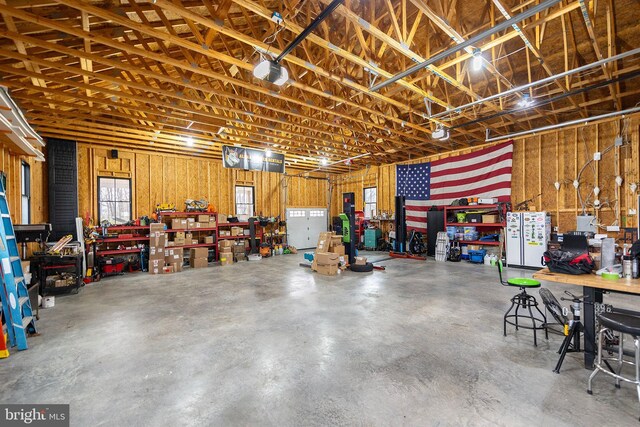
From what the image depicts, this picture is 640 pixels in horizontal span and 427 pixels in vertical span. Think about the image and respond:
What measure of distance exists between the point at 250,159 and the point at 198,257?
12.0 ft

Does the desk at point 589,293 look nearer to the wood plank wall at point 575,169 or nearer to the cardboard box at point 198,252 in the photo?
the wood plank wall at point 575,169

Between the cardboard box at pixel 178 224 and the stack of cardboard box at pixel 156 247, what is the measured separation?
2.03ft

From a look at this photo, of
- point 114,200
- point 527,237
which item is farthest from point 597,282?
point 114,200

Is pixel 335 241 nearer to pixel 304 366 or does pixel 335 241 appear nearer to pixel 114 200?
pixel 304 366

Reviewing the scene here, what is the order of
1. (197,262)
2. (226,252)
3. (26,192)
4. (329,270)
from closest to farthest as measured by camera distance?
(26,192), (329,270), (197,262), (226,252)

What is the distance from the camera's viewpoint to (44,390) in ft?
7.87

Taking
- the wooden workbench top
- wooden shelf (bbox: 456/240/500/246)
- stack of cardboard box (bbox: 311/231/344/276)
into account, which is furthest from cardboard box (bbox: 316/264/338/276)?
wooden shelf (bbox: 456/240/500/246)

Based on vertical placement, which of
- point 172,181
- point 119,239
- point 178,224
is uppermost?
point 172,181

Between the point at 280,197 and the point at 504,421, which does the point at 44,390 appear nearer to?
the point at 504,421

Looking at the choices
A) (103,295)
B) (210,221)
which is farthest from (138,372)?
(210,221)

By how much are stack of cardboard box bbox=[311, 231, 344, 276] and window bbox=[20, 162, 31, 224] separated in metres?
6.83

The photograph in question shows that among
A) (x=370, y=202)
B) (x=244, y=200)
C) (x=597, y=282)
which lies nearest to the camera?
(x=597, y=282)

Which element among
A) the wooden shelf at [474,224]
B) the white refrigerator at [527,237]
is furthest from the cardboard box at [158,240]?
the white refrigerator at [527,237]

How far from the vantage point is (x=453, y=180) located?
9867 mm
